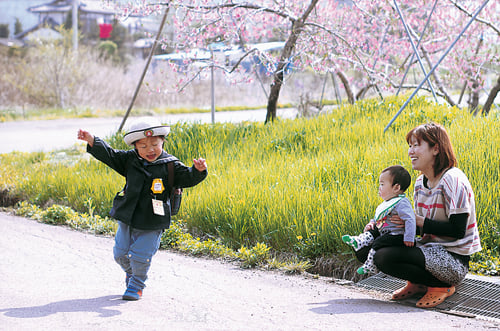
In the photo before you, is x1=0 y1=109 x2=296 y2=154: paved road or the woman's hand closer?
the woman's hand

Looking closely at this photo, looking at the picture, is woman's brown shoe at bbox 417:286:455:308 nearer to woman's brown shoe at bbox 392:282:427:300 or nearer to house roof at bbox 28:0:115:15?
woman's brown shoe at bbox 392:282:427:300

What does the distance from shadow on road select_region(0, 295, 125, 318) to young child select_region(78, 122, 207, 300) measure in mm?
138

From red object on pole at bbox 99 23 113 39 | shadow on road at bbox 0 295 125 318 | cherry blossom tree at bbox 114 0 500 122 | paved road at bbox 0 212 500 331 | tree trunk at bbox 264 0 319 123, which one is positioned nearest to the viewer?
paved road at bbox 0 212 500 331

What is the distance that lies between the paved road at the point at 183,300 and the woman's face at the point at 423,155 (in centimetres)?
95

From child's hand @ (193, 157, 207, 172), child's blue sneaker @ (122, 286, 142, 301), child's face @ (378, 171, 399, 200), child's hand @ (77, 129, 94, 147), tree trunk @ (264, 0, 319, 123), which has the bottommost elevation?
child's blue sneaker @ (122, 286, 142, 301)

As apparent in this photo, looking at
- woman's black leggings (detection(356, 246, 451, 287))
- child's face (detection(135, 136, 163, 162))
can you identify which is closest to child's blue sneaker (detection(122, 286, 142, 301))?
child's face (detection(135, 136, 163, 162))

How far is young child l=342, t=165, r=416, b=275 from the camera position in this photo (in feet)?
12.9

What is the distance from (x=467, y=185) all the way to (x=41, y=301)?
2.99m

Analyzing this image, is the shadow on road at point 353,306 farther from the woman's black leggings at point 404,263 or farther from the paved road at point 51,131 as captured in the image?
the paved road at point 51,131

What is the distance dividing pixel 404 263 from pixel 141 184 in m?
1.86

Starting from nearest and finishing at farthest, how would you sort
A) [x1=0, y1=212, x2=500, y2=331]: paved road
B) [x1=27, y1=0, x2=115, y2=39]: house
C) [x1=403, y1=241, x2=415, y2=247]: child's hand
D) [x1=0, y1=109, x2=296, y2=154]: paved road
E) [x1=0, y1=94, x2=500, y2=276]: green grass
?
[x1=0, y1=212, x2=500, y2=331]: paved road
[x1=403, y1=241, x2=415, y2=247]: child's hand
[x1=0, y1=94, x2=500, y2=276]: green grass
[x1=0, y1=109, x2=296, y2=154]: paved road
[x1=27, y1=0, x2=115, y2=39]: house

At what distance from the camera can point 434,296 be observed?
402cm

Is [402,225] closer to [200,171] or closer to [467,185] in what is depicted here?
[467,185]

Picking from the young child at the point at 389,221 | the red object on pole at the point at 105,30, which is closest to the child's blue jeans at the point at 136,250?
the young child at the point at 389,221
